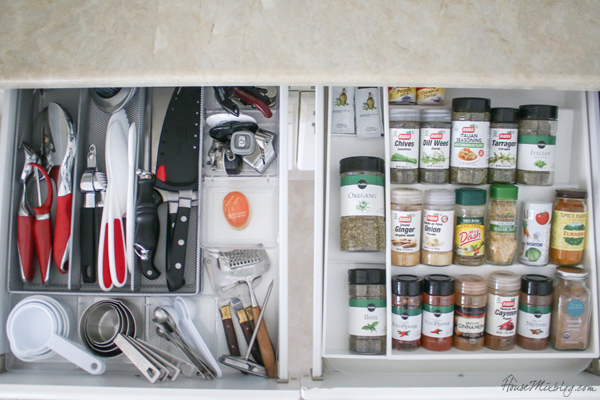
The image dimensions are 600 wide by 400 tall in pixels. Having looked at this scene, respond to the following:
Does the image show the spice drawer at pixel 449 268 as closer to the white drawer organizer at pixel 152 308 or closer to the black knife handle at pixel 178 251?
the white drawer organizer at pixel 152 308

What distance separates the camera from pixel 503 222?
0.99 metres

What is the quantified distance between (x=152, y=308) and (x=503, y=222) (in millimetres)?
918

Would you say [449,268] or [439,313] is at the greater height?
[449,268]

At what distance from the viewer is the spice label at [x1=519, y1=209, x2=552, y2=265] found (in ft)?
3.26

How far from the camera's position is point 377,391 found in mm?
885

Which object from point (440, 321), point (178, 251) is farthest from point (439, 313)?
point (178, 251)

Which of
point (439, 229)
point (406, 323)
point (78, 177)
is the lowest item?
point (406, 323)

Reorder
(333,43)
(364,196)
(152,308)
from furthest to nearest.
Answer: (152,308) < (364,196) < (333,43)

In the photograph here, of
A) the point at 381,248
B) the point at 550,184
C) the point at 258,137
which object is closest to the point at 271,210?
the point at 258,137

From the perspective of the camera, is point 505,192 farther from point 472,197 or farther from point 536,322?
point 536,322

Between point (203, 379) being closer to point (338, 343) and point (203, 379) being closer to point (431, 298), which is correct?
point (338, 343)

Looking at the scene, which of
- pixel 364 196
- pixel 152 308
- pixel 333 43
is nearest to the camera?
pixel 333 43

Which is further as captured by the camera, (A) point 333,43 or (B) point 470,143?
(B) point 470,143

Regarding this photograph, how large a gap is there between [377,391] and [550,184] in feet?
2.15
